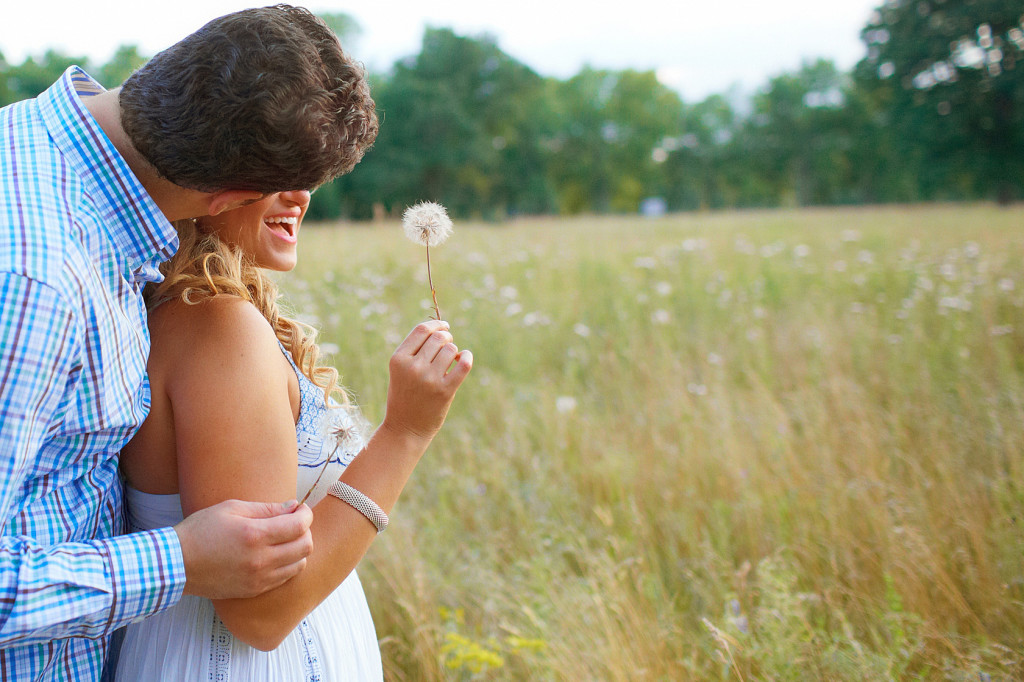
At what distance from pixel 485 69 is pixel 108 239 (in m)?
44.6

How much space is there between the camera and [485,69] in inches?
1649

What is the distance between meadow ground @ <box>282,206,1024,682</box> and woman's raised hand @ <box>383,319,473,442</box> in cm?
105

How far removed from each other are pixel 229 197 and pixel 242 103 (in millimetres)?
173

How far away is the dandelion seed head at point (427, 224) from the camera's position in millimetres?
1486

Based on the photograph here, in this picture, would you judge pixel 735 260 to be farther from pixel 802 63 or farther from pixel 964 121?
pixel 802 63

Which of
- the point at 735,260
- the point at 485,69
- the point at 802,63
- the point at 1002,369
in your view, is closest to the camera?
the point at 1002,369

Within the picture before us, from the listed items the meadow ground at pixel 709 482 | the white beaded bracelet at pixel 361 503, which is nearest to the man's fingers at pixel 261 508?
the white beaded bracelet at pixel 361 503

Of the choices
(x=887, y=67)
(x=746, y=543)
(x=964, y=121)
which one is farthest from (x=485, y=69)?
(x=746, y=543)

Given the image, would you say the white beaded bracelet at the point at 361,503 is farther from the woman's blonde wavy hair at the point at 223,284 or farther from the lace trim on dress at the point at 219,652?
the lace trim on dress at the point at 219,652

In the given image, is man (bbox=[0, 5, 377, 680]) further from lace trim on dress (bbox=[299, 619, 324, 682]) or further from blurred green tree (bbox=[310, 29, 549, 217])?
blurred green tree (bbox=[310, 29, 549, 217])

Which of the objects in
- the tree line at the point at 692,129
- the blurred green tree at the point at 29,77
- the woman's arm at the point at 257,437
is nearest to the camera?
the woman's arm at the point at 257,437

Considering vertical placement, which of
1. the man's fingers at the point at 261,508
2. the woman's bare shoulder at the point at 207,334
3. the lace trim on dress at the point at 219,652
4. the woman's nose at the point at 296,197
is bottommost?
the lace trim on dress at the point at 219,652

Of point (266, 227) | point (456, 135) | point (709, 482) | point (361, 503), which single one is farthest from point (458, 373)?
point (456, 135)

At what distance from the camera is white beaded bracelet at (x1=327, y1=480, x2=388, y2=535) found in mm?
1140
